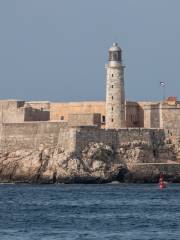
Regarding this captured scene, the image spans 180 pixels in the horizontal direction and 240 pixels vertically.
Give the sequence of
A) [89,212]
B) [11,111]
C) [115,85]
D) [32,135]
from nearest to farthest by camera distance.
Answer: [89,212] < [115,85] < [32,135] < [11,111]

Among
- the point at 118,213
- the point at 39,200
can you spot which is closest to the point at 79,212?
the point at 118,213

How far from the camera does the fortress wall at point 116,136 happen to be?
66.1 meters

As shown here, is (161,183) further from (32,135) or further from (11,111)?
(11,111)

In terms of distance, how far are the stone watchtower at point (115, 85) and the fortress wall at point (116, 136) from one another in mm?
1271

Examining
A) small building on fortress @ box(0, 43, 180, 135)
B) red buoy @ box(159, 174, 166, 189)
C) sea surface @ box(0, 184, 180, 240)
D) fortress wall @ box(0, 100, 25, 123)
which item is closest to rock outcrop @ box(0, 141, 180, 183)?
sea surface @ box(0, 184, 180, 240)

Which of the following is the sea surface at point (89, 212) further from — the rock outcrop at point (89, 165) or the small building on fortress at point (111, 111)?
the small building on fortress at point (111, 111)

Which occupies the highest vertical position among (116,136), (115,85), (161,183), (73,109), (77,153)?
(115,85)

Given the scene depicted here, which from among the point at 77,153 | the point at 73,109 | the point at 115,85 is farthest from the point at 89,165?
the point at 73,109

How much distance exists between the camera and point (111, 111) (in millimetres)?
68500

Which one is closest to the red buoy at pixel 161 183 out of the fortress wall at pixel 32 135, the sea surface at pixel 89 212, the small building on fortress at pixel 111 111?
the sea surface at pixel 89 212

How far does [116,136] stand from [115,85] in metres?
3.02

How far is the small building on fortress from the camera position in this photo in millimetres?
68250

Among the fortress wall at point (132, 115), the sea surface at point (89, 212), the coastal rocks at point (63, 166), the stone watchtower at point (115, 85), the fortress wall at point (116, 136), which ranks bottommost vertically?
the sea surface at point (89, 212)

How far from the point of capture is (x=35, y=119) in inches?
2810
